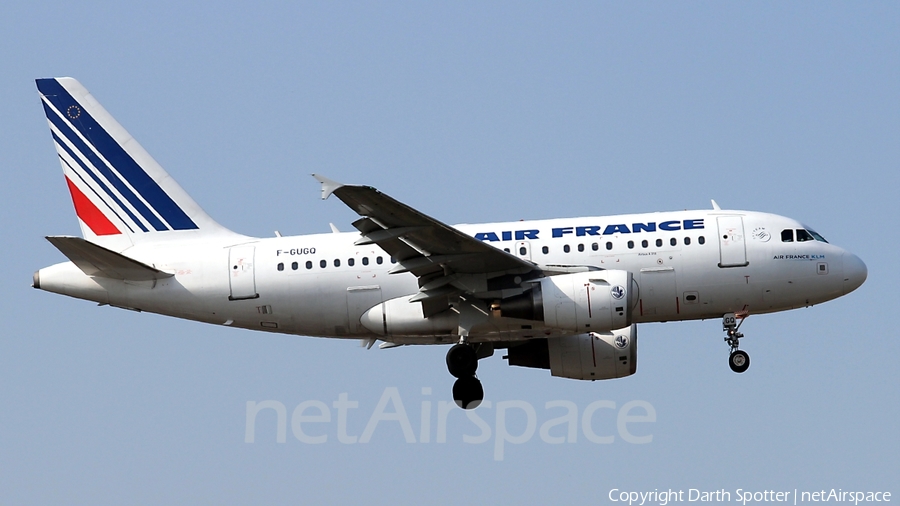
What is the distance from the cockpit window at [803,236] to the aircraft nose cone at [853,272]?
102 cm

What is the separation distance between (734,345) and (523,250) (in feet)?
21.3

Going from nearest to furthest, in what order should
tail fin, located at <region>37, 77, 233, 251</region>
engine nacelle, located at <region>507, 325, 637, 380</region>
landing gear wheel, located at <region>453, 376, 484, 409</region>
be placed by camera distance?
landing gear wheel, located at <region>453, 376, 484, 409</region> → tail fin, located at <region>37, 77, 233, 251</region> → engine nacelle, located at <region>507, 325, 637, 380</region>

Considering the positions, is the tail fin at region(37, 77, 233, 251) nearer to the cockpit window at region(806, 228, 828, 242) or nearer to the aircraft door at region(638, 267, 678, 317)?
the aircraft door at region(638, 267, 678, 317)

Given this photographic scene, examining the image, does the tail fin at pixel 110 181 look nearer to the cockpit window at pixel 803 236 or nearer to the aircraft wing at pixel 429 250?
the aircraft wing at pixel 429 250

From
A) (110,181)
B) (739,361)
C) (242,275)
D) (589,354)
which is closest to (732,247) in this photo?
(739,361)

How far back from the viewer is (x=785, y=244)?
3503 cm

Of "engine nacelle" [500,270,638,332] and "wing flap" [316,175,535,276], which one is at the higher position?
"wing flap" [316,175,535,276]

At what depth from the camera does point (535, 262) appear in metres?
34.5

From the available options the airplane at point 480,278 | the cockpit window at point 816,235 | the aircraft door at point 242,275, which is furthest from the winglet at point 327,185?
the cockpit window at point 816,235

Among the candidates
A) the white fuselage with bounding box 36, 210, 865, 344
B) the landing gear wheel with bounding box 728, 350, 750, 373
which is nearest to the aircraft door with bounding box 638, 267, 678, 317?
the white fuselage with bounding box 36, 210, 865, 344

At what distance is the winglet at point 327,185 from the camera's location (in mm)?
28636

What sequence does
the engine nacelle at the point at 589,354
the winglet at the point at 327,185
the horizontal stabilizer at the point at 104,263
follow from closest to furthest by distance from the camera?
the winglet at the point at 327,185, the horizontal stabilizer at the point at 104,263, the engine nacelle at the point at 589,354

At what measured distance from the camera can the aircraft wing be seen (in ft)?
101

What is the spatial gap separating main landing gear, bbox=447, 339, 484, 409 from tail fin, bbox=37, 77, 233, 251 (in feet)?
25.6
